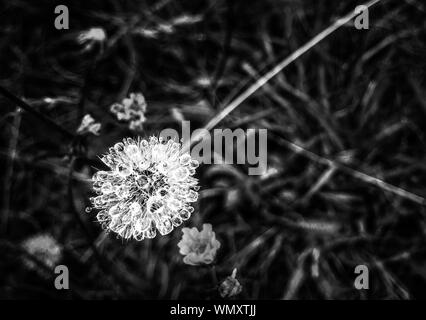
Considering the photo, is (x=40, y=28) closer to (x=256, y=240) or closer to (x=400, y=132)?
(x=256, y=240)

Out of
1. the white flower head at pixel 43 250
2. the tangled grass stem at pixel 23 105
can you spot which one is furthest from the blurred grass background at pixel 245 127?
the tangled grass stem at pixel 23 105

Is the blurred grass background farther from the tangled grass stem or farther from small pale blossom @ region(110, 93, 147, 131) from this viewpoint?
the tangled grass stem

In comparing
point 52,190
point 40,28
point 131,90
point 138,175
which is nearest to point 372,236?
point 138,175

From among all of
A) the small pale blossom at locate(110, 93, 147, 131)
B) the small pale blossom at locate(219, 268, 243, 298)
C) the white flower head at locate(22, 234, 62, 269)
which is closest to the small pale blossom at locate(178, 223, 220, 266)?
the small pale blossom at locate(219, 268, 243, 298)

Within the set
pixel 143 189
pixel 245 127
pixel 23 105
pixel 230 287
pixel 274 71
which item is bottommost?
pixel 230 287

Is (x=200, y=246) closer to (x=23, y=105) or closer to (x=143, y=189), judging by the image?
(x=143, y=189)

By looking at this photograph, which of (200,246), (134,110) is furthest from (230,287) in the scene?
(134,110)

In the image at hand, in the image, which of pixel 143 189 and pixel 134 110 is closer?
pixel 143 189
